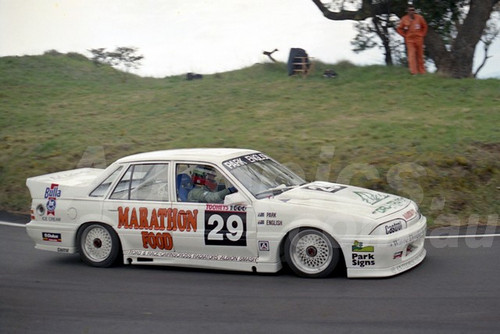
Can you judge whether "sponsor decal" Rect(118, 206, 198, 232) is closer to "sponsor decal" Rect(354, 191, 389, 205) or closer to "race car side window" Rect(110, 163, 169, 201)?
"race car side window" Rect(110, 163, 169, 201)

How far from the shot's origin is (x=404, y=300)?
22.0ft

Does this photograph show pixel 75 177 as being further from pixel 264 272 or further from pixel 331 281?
pixel 331 281

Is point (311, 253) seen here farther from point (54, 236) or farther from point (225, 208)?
point (54, 236)

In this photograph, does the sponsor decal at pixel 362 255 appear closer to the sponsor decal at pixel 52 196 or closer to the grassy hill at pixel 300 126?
the grassy hill at pixel 300 126

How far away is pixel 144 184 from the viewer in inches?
339

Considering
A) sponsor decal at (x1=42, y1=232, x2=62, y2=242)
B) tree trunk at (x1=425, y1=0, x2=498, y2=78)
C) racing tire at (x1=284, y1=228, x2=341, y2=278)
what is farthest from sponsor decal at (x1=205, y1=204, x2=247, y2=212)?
tree trunk at (x1=425, y1=0, x2=498, y2=78)

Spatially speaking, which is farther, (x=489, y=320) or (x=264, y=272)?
(x=264, y=272)

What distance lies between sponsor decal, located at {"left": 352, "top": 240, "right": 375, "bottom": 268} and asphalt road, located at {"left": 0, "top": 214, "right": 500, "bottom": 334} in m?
0.20

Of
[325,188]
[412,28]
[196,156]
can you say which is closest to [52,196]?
[196,156]

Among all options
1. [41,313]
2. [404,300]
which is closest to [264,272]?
[404,300]

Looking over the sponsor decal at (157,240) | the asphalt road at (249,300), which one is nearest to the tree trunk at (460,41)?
the asphalt road at (249,300)

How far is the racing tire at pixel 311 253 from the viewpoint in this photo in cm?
757

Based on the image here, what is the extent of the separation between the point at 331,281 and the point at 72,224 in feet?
11.4

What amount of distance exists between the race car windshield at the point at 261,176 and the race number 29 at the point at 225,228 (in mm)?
371
